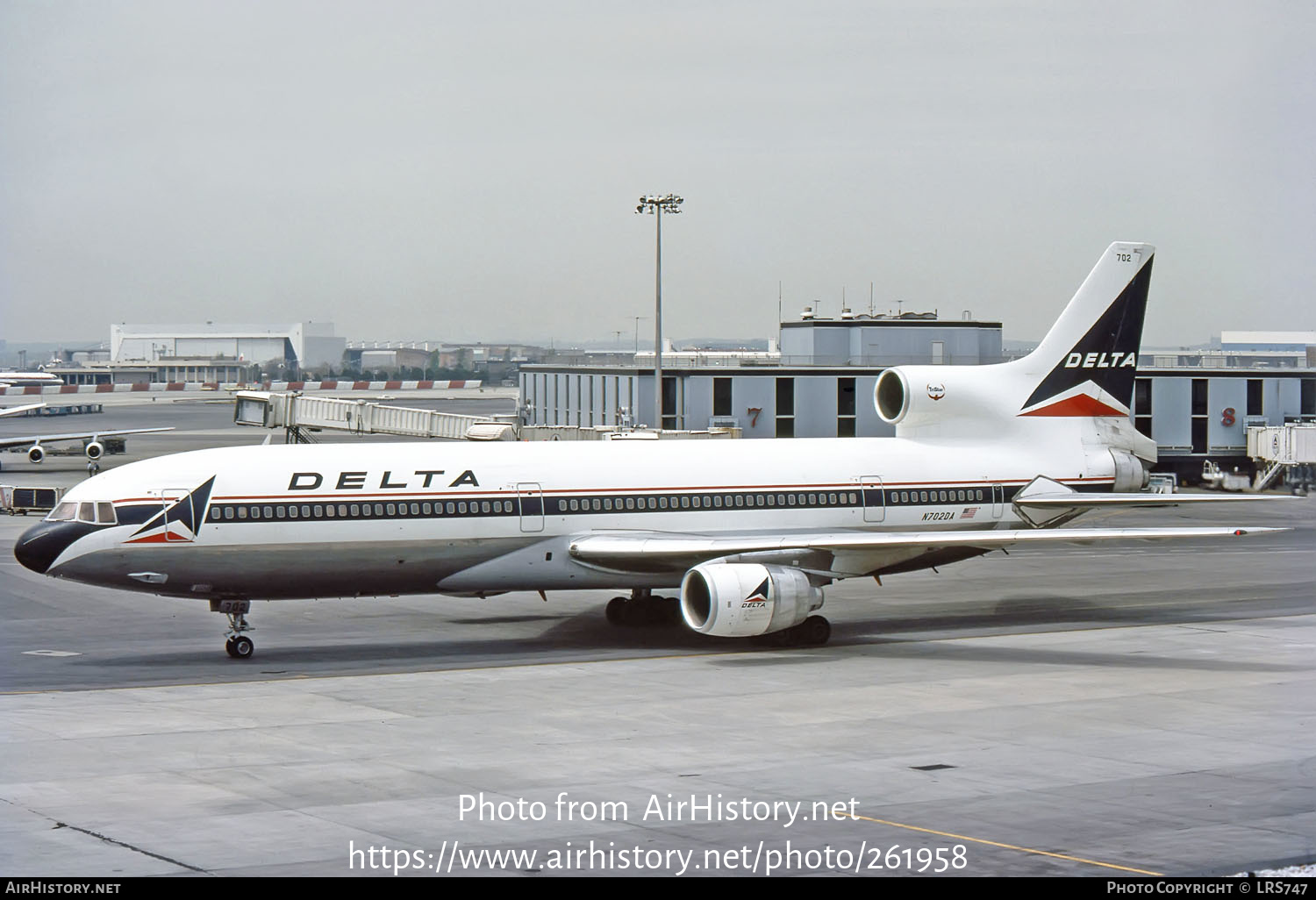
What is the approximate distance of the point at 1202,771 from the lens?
2138 cm

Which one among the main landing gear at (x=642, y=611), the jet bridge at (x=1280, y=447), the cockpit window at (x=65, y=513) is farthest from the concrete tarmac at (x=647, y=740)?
the jet bridge at (x=1280, y=447)

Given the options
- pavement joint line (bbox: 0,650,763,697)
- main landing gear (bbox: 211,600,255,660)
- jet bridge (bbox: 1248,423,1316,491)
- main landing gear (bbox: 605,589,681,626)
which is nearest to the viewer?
pavement joint line (bbox: 0,650,763,697)

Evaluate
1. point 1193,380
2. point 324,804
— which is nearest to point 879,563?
point 324,804

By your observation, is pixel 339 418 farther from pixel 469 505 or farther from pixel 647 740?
pixel 647 740

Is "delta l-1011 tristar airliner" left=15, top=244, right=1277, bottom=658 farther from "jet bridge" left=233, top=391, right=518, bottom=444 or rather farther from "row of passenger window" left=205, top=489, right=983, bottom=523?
"jet bridge" left=233, top=391, right=518, bottom=444

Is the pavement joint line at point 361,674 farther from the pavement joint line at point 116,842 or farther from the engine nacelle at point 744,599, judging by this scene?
the pavement joint line at point 116,842

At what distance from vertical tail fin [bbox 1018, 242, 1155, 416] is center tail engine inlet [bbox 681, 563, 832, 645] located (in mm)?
11396

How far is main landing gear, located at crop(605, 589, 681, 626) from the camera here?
36.9m

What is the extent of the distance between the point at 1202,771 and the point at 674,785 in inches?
300

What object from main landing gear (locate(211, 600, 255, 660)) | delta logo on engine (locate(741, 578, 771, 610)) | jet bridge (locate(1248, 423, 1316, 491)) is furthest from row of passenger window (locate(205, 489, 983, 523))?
jet bridge (locate(1248, 423, 1316, 491))

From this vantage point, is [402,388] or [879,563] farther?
[402,388]

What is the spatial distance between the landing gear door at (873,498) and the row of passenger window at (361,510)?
922cm

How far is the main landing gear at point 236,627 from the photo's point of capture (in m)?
32.2
